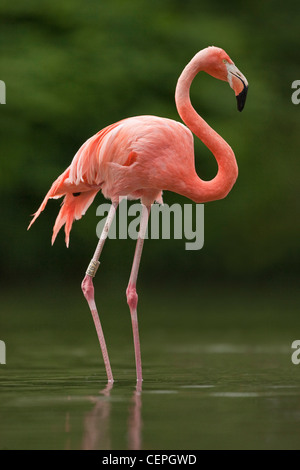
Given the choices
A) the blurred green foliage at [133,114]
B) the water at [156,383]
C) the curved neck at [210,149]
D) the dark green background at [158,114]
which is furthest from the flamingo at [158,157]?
the blurred green foliage at [133,114]

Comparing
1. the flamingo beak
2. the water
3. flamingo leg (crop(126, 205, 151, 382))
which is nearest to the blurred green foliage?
the water

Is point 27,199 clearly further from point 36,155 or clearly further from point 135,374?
point 135,374

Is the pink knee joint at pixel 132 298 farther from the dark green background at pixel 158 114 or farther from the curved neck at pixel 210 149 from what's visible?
the dark green background at pixel 158 114

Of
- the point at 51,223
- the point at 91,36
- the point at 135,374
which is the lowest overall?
the point at 135,374

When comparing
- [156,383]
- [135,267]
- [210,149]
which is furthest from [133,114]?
[156,383]

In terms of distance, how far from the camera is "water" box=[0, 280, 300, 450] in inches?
182

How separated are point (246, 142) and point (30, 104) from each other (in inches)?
128

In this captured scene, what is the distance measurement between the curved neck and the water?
3.92ft

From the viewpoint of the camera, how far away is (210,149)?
6.86 metres

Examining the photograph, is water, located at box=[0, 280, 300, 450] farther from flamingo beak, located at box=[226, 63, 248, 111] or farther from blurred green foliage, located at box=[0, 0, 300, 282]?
blurred green foliage, located at box=[0, 0, 300, 282]

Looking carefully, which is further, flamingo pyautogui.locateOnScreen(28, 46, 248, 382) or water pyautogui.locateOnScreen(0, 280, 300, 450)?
flamingo pyautogui.locateOnScreen(28, 46, 248, 382)

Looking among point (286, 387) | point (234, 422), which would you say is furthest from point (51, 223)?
point (234, 422)

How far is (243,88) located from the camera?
6.94 meters

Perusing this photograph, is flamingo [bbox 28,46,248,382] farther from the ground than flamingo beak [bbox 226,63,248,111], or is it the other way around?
flamingo beak [bbox 226,63,248,111]
